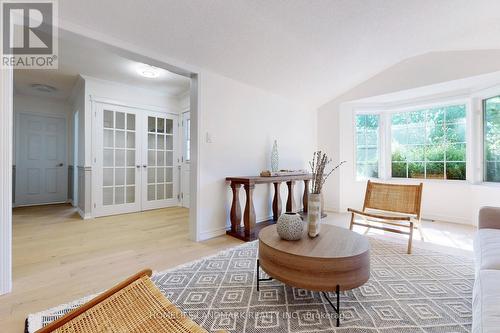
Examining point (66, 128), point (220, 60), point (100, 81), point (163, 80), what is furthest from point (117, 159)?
point (220, 60)

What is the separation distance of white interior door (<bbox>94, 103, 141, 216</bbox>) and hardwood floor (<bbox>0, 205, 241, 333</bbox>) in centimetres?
37

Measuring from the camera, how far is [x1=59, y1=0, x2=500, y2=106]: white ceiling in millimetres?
1988

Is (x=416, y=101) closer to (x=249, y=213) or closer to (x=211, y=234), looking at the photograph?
(x=249, y=213)

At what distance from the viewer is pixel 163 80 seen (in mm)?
4051

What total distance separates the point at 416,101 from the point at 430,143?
2.46ft

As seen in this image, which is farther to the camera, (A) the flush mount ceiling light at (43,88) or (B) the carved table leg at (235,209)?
(A) the flush mount ceiling light at (43,88)

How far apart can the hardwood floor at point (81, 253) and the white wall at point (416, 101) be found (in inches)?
105

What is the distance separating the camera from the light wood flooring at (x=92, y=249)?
1.65 meters

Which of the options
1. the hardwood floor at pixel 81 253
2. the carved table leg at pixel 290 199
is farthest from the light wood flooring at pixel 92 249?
the carved table leg at pixel 290 199

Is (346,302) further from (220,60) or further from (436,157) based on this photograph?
(436,157)

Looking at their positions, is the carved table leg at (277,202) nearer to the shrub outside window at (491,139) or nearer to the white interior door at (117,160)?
the white interior door at (117,160)

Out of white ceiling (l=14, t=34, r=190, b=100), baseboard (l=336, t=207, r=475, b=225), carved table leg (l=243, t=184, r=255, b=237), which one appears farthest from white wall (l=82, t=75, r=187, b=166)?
baseboard (l=336, t=207, r=475, b=225)

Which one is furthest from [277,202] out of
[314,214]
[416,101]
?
[416,101]

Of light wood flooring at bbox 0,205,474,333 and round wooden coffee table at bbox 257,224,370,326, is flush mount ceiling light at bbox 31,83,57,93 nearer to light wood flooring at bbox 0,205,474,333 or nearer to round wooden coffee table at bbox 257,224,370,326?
light wood flooring at bbox 0,205,474,333
